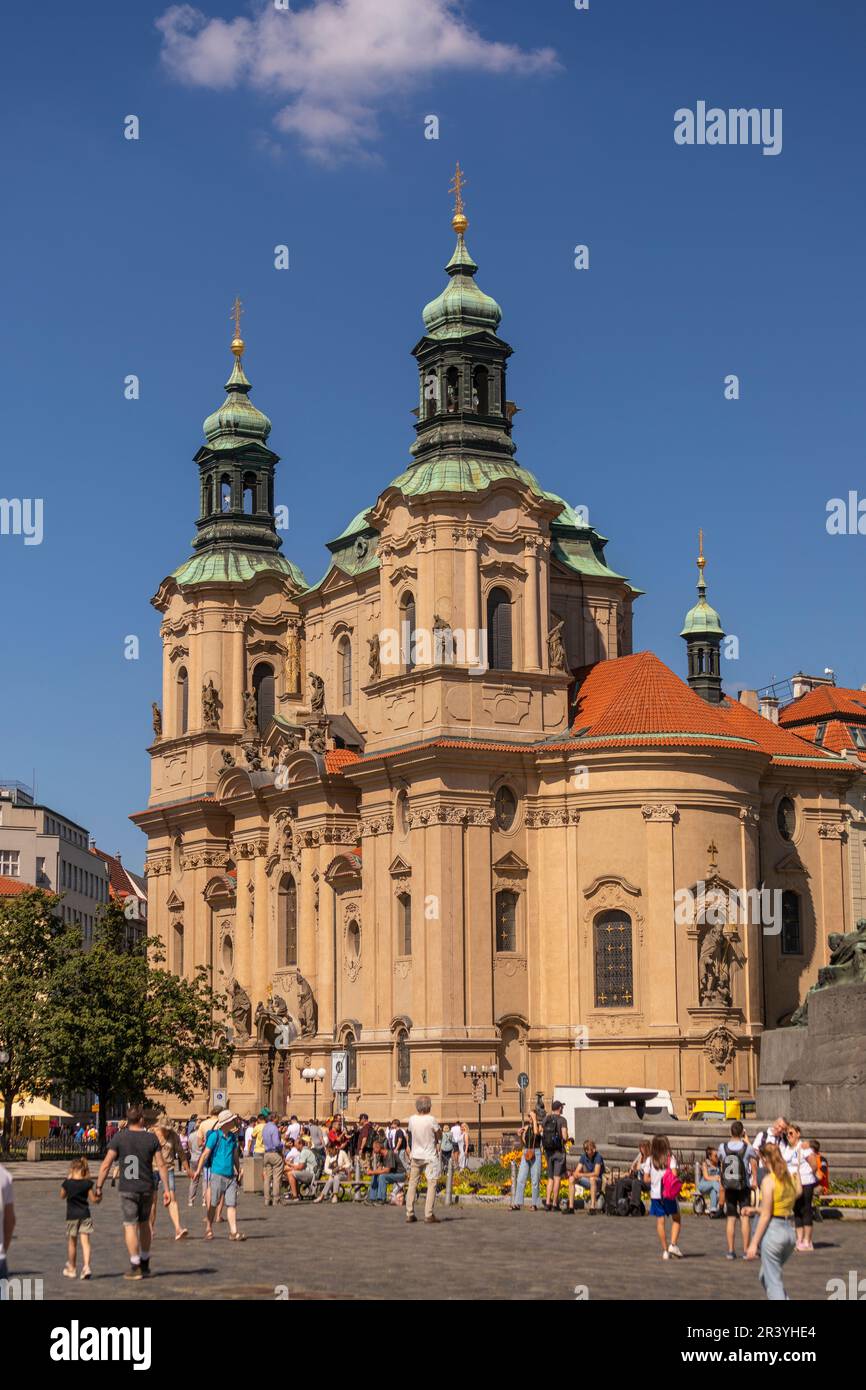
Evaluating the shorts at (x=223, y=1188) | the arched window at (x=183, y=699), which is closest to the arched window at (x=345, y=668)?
the arched window at (x=183, y=699)

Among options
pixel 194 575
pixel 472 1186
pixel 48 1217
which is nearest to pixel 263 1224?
pixel 48 1217

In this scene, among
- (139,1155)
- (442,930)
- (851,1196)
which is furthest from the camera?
(442,930)

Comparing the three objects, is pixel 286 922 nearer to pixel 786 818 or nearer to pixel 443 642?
pixel 443 642

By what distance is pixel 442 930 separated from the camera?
6550 centimetres

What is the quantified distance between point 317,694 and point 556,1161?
138 ft

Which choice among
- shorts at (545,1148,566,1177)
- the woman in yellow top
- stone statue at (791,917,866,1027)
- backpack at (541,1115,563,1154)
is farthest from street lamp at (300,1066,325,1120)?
Result: the woman in yellow top

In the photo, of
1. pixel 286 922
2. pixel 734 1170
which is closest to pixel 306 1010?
pixel 286 922

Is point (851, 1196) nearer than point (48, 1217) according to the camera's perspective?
Yes

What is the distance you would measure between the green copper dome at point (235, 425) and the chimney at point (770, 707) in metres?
29.7

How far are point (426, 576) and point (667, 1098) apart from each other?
19.8 meters

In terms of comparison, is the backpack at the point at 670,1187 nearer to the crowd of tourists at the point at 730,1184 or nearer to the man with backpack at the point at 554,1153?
the crowd of tourists at the point at 730,1184

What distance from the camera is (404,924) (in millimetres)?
68312

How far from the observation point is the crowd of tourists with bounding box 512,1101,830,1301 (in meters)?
17.8
